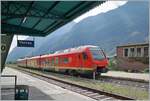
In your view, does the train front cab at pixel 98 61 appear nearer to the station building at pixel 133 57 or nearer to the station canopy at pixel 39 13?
the station canopy at pixel 39 13

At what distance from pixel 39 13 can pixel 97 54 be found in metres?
11.5

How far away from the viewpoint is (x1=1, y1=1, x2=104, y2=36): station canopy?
15.6 meters

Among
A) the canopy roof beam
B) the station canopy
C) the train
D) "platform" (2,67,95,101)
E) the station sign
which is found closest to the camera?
"platform" (2,67,95,101)

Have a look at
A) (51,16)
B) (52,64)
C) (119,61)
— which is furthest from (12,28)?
(119,61)

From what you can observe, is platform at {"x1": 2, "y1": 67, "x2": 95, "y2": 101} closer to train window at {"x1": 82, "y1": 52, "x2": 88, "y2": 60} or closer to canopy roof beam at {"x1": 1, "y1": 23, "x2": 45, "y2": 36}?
canopy roof beam at {"x1": 1, "y1": 23, "x2": 45, "y2": 36}

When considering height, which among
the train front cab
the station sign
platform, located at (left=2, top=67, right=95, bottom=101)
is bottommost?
platform, located at (left=2, top=67, right=95, bottom=101)

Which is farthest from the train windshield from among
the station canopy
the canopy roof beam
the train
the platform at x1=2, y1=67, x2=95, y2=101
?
the platform at x1=2, y1=67, x2=95, y2=101

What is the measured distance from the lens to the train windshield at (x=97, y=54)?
94.8ft

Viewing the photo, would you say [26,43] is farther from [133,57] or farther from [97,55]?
[133,57]

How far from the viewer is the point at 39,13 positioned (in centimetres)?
1856

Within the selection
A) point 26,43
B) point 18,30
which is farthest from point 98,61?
point 18,30

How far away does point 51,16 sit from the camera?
18547 mm

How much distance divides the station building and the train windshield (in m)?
16.1

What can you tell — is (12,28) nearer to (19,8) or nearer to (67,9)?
A: (19,8)
